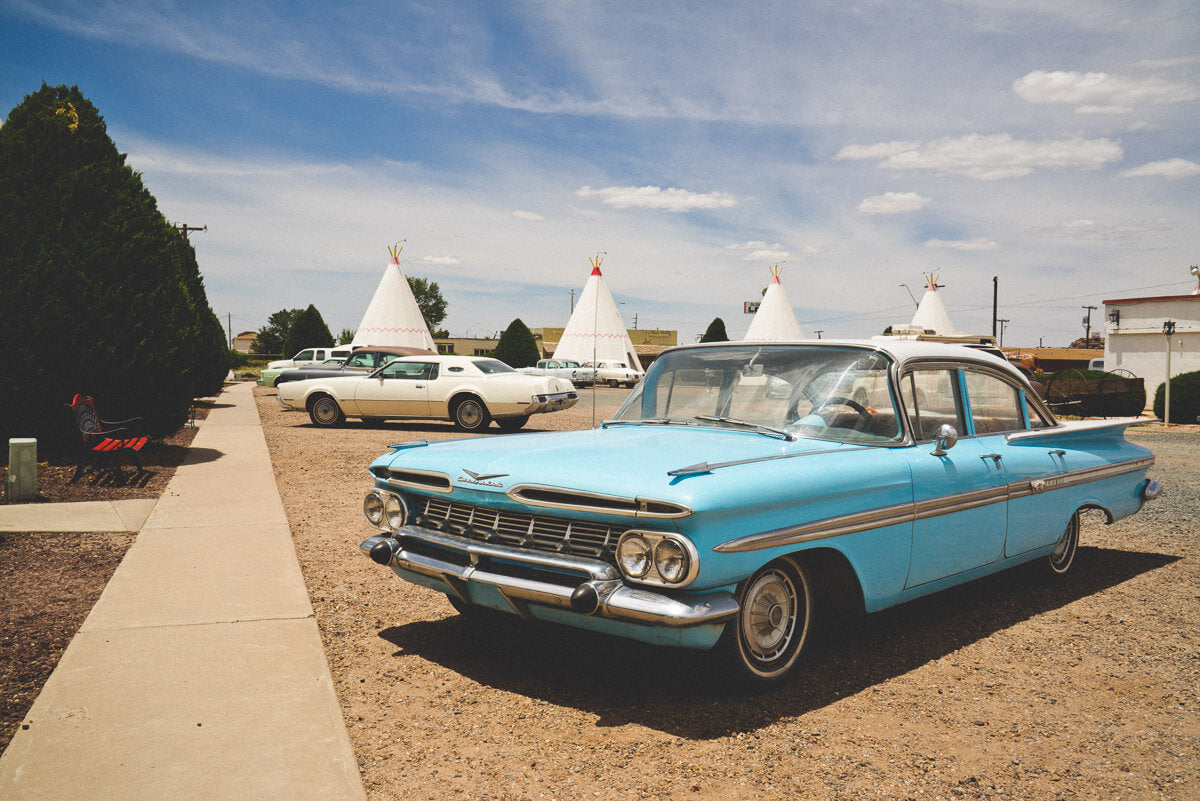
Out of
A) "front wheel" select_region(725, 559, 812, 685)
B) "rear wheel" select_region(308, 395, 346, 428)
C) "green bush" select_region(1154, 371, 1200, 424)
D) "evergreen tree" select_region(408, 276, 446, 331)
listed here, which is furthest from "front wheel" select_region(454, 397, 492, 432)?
"evergreen tree" select_region(408, 276, 446, 331)

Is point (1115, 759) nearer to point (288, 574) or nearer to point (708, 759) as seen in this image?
point (708, 759)

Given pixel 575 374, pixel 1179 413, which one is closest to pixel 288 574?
pixel 1179 413

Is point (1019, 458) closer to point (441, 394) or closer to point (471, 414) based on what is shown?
point (471, 414)

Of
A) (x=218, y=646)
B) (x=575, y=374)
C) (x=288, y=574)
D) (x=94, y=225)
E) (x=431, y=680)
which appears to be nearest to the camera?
(x=431, y=680)

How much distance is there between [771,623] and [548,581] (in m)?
0.91

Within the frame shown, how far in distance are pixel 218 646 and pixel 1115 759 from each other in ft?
12.0

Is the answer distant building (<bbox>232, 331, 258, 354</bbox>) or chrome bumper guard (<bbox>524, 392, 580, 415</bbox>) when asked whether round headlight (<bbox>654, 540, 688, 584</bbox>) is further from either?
distant building (<bbox>232, 331, 258, 354</bbox>)

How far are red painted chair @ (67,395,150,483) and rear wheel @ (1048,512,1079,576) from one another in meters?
8.01

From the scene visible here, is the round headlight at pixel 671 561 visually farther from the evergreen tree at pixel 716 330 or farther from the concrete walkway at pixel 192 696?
the evergreen tree at pixel 716 330

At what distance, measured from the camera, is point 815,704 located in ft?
11.6

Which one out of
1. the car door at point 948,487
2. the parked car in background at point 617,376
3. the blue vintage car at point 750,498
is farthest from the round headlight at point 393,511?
Answer: the parked car in background at point 617,376

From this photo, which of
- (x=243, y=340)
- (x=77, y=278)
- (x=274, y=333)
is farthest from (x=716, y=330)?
(x=243, y=340)

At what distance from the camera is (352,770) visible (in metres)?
2.94

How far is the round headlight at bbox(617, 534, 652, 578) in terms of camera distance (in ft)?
10.3
